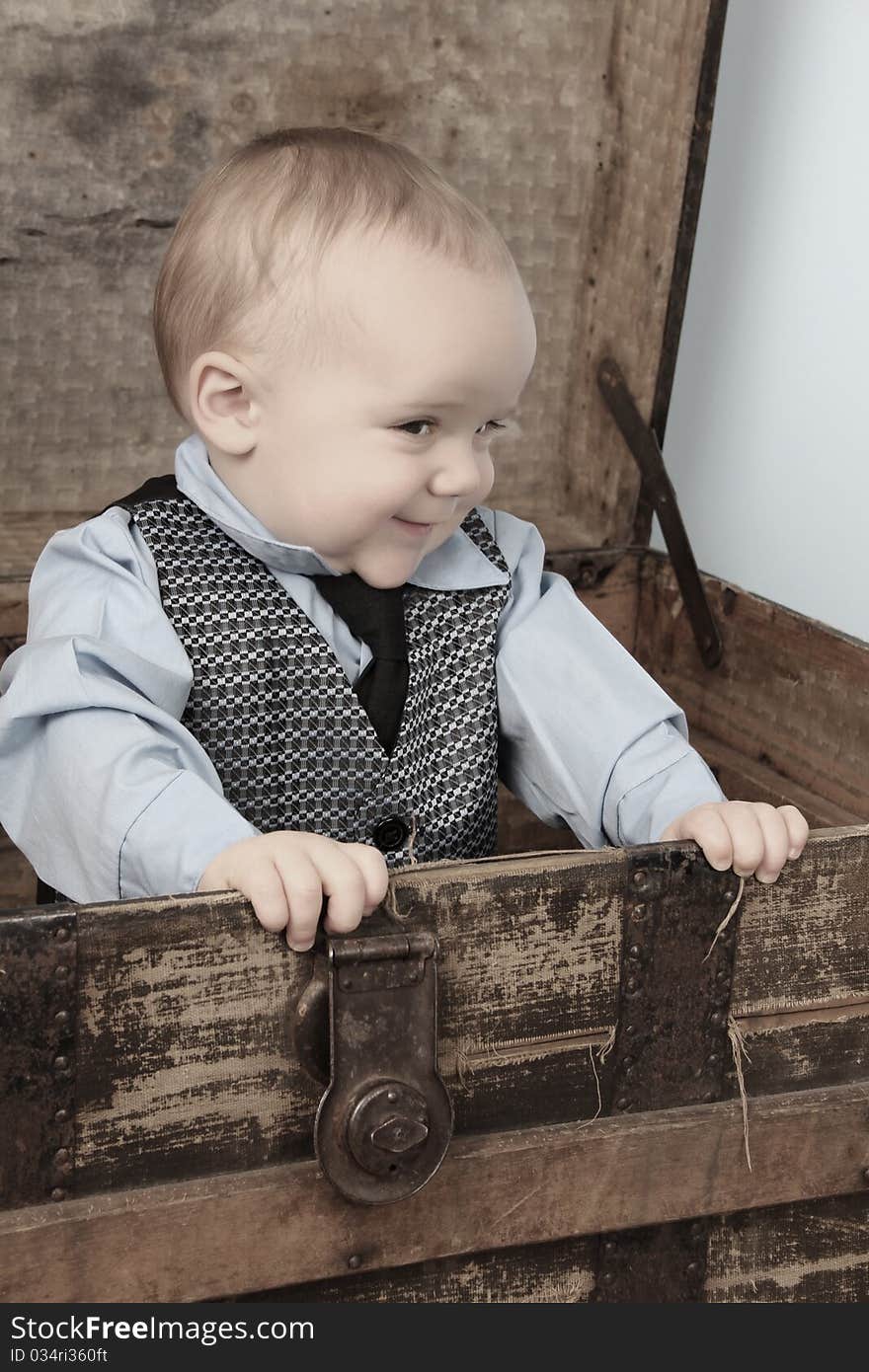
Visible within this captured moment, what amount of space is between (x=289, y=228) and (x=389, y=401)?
0.46 ft

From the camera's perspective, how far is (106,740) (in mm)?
1030

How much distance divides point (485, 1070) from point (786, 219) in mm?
1538

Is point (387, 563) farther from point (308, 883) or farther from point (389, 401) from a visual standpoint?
point (308, 883)

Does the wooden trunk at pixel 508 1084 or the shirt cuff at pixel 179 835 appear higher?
the shirt cuff at pixel 179 835

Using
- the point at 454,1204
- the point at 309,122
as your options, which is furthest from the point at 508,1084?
the point at 309,122

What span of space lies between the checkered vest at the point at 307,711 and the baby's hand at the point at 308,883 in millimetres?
279

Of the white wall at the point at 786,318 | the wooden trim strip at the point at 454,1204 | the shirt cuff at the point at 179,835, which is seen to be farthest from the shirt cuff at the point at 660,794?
the white wall at the point at 786,318

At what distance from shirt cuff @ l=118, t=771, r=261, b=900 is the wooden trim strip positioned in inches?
7.2

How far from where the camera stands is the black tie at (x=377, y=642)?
1217 millimetres

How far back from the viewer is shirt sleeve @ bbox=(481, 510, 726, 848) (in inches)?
48.1

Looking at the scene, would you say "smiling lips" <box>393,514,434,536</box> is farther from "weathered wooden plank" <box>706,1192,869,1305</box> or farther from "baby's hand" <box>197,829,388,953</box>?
"weathered wooden plank" <box>706,1192,869,1305</box>

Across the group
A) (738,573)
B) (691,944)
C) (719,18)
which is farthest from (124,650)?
(738,573)

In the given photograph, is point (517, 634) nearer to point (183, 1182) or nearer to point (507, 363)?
point (507, 363)

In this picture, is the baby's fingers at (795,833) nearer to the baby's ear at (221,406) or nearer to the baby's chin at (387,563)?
the baby's chin at (387,563)
